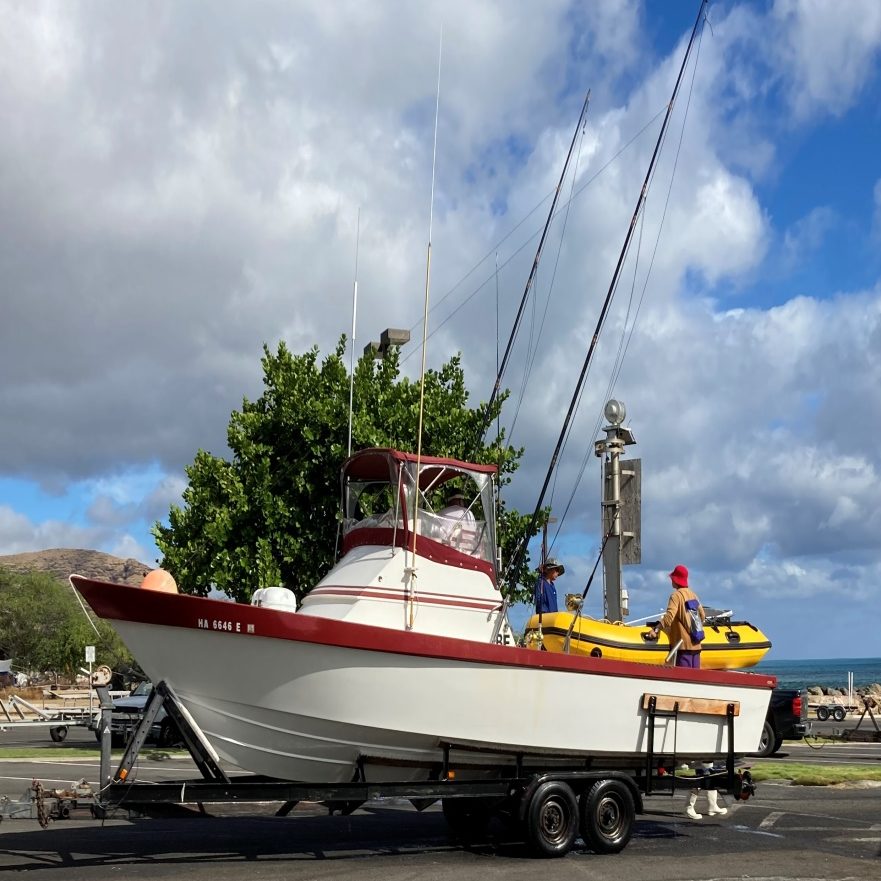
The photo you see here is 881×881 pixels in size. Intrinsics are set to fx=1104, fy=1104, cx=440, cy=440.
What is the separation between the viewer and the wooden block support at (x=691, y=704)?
10.8 meters

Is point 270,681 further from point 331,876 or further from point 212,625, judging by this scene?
point 331,876

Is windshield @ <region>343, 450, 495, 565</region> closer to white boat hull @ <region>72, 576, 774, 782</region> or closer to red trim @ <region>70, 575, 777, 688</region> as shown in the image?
red trim @ <region>70, 575, 777, 688</region>

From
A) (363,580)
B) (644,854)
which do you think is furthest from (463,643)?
(644,854)

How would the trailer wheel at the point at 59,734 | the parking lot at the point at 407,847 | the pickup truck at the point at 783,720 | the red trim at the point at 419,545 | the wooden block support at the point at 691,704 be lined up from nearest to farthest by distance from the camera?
the parking lot at the point at 407,847
the red trim at the point at 419,545
the wooden block support at the point at 691,704
the pickup truck at the point at 783,720
the trailer wheel at the point at 59,734

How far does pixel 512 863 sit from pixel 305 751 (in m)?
2.12

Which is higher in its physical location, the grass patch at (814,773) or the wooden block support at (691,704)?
the wooden block support at (691,704)

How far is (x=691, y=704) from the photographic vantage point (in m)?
11.1

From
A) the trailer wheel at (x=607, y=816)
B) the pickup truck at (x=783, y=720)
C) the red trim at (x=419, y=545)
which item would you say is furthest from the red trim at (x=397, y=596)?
the pickup truck at (x=783, y=720)

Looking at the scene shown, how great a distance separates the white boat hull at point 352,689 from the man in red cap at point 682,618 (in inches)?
51.8

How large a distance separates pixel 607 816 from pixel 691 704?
4.70 ft

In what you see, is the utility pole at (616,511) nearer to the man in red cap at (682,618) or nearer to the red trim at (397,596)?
the man in red cap at (682,618)

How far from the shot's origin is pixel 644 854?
1032 centimetres

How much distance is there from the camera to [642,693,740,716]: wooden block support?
35.6 feet

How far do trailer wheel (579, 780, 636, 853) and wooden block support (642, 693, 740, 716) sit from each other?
0.85 meters
